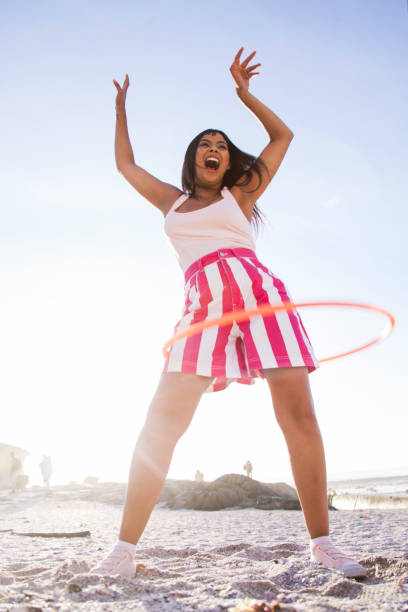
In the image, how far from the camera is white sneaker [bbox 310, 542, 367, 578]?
77.9 inches

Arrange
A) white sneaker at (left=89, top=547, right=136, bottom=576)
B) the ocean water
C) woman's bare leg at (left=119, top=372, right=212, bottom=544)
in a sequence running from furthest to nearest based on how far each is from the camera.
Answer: the ocean water → woman's bare leg at (left=119, top=372, right=212, bottom=544) → white sneaker at (left=89, top=547, right=136, bottom=576)

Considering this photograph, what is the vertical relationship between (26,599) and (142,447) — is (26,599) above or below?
below

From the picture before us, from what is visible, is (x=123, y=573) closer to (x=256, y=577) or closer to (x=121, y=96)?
(x=256, y=577)

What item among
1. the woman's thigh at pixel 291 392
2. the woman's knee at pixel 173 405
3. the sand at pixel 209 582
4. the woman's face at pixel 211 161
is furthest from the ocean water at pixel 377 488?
the woman's knee at pixel 173 405

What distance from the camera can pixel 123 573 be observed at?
6.57ft

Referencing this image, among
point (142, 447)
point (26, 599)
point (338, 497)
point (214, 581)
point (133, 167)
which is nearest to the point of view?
point (26, 599)

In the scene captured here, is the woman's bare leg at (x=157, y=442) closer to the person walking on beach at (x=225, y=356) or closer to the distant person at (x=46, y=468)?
the person walking on beach at (x=225, y=356)

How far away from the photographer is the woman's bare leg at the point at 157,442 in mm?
2123

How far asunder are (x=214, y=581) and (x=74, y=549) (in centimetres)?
171

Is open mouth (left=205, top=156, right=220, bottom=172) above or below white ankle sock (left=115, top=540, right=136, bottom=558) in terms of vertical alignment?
above

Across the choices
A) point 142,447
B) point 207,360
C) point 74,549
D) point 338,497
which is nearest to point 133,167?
point 207,360

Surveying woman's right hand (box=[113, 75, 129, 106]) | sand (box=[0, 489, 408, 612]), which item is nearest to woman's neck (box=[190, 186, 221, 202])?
woman's right hand (box=[113, 75, 129, 106])

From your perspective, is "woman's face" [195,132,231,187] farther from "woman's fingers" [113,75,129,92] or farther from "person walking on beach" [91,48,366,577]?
"woman's fingers" [113,75,129,92]

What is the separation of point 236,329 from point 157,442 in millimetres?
678
